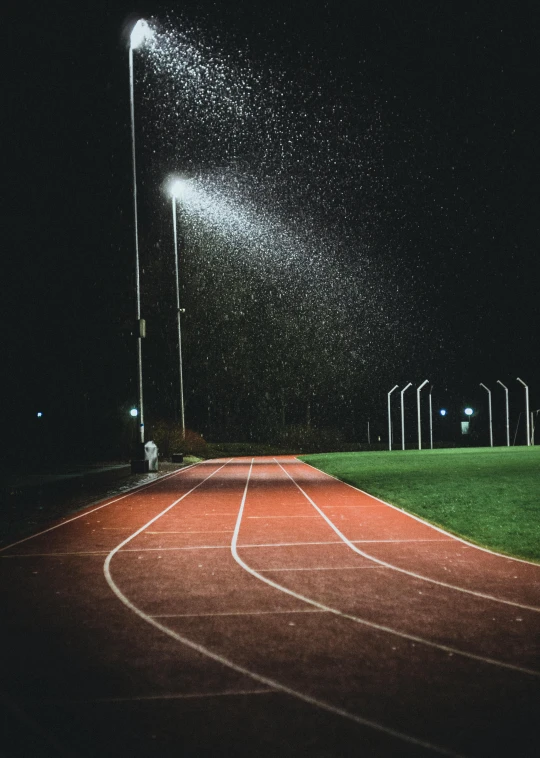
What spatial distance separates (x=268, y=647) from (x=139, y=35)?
2511 centimetres

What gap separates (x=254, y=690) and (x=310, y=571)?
3.94 m

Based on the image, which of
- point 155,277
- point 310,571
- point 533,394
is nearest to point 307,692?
point 310,571

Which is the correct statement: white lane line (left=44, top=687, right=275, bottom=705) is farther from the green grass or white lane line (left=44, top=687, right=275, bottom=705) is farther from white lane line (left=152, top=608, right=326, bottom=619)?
the green grass

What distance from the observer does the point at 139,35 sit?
24922mm

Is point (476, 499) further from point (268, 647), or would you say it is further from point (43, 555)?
point (268, 647)

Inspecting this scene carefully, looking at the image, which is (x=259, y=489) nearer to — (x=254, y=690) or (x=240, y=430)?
(x=254, y=690)

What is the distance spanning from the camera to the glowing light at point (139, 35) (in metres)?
24.6

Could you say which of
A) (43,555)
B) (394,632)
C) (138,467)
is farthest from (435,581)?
(138,467)

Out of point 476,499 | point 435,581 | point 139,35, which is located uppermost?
point 139,35

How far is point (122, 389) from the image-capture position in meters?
50.1

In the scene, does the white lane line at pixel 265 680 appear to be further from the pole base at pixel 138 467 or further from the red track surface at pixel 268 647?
the pole base at pixel 138 467

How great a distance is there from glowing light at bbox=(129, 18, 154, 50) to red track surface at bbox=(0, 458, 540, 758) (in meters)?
20.8

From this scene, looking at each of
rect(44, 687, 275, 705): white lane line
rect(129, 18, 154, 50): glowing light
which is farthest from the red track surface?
rect(129, 18, 154, 50): glowing light

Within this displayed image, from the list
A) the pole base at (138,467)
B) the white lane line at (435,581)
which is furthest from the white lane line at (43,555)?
the pole base at (138,467)
